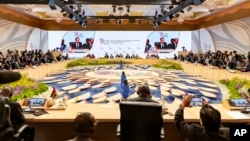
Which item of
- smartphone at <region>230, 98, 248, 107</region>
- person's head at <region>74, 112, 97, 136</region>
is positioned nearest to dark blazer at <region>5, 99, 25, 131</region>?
person's head at <region>74, 112, 97, 136</region>

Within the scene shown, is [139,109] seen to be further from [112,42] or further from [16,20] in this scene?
[112,42]

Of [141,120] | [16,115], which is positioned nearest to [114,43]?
[16,115]

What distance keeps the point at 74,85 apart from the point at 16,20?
27.1 feet

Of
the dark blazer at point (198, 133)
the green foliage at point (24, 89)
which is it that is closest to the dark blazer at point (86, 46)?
the green foliage at point (24, 89)

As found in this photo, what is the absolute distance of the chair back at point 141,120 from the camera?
8.70ft

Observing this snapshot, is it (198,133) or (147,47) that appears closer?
(198,133)

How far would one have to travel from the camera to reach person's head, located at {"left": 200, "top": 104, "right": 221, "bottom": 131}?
2.29 meters

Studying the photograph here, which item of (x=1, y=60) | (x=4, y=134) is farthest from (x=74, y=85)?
(x=4, y=134)

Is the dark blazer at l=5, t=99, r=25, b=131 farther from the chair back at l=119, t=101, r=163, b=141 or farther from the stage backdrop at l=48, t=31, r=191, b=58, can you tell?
the stage backdrop at l=48, t=31, r=191, b=58

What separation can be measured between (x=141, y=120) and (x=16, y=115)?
62.3 inches

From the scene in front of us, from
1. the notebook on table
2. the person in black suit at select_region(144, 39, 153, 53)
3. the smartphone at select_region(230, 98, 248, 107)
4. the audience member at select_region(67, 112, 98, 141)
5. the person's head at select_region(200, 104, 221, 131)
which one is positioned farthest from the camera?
the person in black suit at select_region(144, 39, 153, 53)

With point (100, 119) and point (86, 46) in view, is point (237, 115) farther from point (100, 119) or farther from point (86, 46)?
point (86, 46)

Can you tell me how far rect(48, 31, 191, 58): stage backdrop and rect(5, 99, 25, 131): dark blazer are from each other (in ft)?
70.9

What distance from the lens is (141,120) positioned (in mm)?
2689
